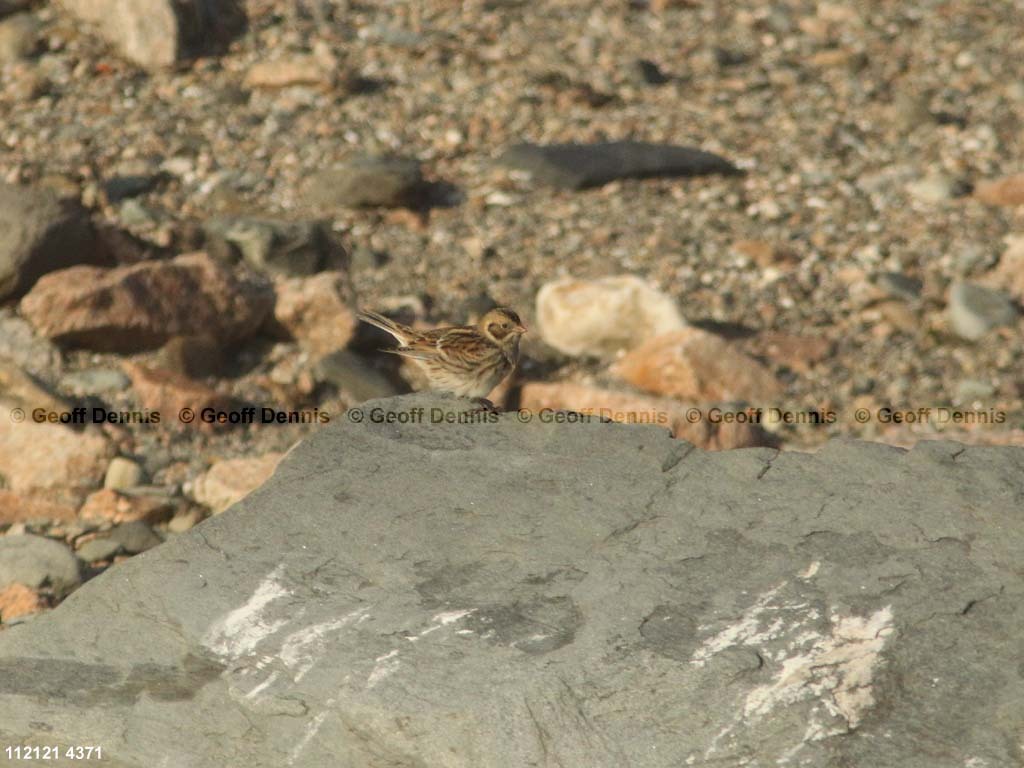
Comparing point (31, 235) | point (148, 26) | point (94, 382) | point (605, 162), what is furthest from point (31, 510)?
point (148, 26)

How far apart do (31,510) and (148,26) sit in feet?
16.2

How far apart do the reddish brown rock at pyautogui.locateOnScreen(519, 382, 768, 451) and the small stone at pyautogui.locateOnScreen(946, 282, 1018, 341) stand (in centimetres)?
171

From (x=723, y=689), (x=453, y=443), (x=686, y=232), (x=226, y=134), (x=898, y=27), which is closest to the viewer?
(x=723, y=689)

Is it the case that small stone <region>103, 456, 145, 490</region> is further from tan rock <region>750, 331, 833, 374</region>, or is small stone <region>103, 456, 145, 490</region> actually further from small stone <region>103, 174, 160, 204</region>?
tan rock <region>750, 331, 833, 374</region>

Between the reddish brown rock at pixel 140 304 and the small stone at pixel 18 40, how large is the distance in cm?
335

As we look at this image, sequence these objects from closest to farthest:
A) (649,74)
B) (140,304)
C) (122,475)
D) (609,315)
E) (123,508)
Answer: (123,508)
(122,475)
(140,304)
(609,315)
(649,74)

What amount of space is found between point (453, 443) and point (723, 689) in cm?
154

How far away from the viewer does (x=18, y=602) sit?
6.06 metres

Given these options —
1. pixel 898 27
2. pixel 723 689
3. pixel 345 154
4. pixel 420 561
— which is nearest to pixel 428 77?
pixel 345 154

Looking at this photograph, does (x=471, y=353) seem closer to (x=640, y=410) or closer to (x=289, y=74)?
(x=640, y=410)

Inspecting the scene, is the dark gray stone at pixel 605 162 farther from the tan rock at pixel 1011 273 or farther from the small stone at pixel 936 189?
the tan rock at pixel 1011 273

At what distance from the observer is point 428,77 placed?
11.1 m

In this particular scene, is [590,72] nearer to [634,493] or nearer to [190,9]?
[190,9]

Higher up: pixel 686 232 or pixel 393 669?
pixel 393 669
